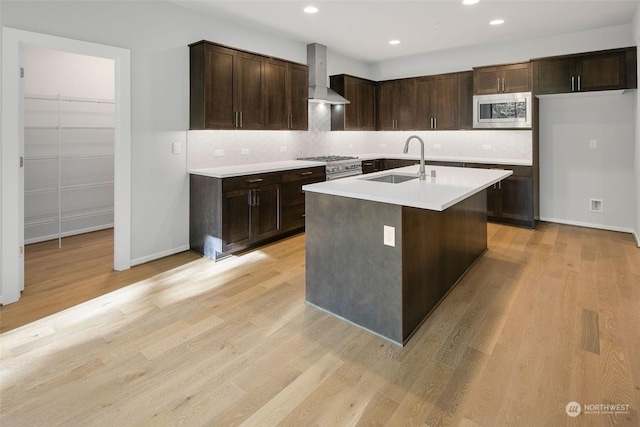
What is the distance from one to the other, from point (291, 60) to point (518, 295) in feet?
13.3

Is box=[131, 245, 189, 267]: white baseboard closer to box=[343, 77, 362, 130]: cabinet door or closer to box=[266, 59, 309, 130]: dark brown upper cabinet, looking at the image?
box=[266, 59, 309, 130]: dark brown upper cabinet

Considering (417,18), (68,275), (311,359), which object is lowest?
(311,359)

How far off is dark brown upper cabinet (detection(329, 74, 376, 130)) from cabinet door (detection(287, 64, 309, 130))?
107cm

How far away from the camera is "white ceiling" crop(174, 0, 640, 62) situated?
3.94 metres

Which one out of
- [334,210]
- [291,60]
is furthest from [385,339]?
[291,60]

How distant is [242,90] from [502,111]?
3.60m

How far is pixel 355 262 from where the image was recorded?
2531mm

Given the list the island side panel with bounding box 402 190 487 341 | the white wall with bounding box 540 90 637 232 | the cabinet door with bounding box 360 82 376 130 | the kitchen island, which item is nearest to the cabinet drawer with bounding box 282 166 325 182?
the kitchen island

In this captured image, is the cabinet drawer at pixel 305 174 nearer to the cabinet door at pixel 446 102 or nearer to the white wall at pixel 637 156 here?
the cabinet door at pixel 446 102

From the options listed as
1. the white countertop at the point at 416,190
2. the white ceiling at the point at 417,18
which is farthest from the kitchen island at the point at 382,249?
the white ceiling at the point at 417,18

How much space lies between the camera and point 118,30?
346cm

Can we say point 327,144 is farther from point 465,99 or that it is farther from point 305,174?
point 465,99

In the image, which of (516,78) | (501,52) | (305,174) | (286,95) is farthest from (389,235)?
(501,52)

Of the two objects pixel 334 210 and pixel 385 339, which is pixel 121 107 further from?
pixel 385 339
